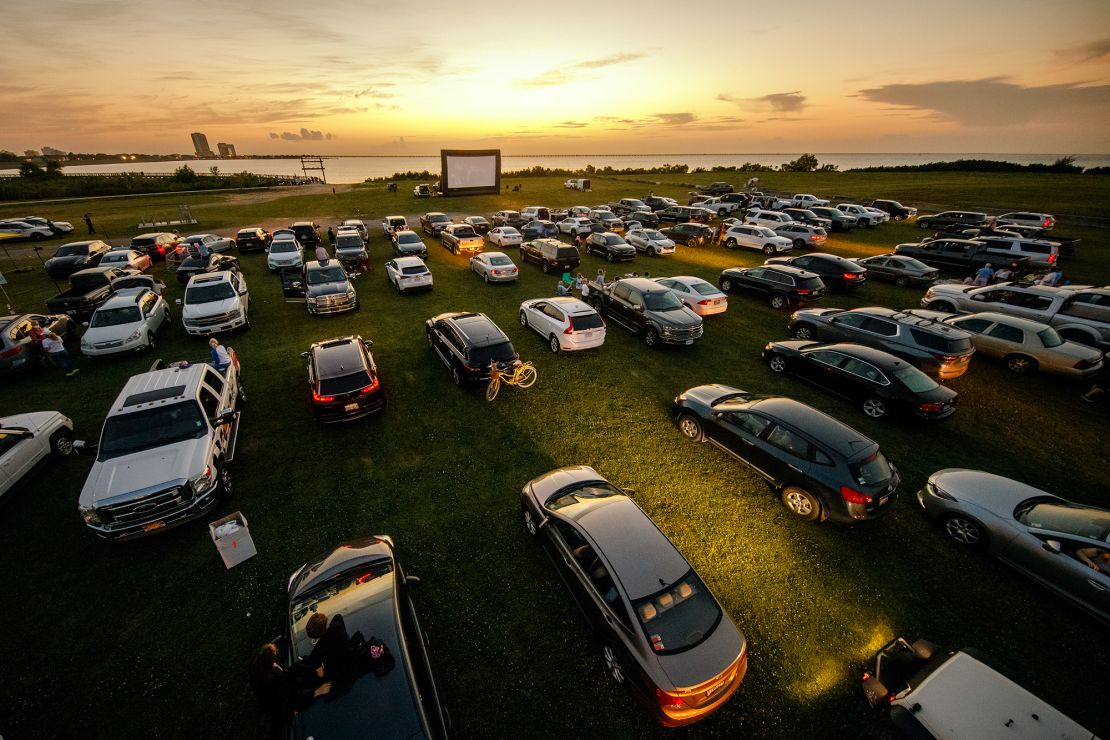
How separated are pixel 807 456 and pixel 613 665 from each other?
5.03 meters

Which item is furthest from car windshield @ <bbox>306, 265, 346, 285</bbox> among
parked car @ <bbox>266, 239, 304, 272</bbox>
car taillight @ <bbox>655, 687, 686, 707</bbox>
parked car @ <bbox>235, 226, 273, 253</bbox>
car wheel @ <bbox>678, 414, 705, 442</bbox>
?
car taillight @ <bbox>655, 687, 686, 707</bbox>

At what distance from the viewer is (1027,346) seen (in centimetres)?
Result: 1221

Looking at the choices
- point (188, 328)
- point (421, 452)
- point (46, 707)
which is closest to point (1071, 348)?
point (421, 452)

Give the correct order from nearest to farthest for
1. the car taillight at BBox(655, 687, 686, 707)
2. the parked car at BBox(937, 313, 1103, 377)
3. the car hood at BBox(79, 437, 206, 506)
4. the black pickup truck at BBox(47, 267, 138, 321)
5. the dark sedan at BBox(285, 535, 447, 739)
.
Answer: the dark sedan at BBox(285, 535, 447, 739) → the car taillight at BBox(655, 687, 686, 707) → the car hood at BBox(79, 437, 206, 506) → the parked car at BBox(937, 313, 1103, 377) → the black pickup truck at BBox(47, 267, 138, 321)

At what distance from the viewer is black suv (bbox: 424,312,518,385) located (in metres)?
11.0

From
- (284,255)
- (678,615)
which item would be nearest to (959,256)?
(678,615)

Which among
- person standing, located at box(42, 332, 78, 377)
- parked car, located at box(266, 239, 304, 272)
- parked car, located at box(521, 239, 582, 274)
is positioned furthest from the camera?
parked car, located at box(521, 239, 582, 274)

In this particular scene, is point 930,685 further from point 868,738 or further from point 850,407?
point 850,407

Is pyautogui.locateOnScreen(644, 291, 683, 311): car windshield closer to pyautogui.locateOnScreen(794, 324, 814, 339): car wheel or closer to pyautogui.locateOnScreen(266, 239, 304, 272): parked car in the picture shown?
pyautogui.locateOnScreen(794, 324, 814, 339): car wheel

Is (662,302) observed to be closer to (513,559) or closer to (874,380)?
(874,380)

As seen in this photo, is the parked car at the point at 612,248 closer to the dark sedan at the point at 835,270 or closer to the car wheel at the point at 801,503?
the dark sedan at the point at 835,270

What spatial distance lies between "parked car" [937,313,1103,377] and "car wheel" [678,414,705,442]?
10130 millimetres

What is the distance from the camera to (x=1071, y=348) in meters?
11.7

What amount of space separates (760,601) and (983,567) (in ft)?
13.4
